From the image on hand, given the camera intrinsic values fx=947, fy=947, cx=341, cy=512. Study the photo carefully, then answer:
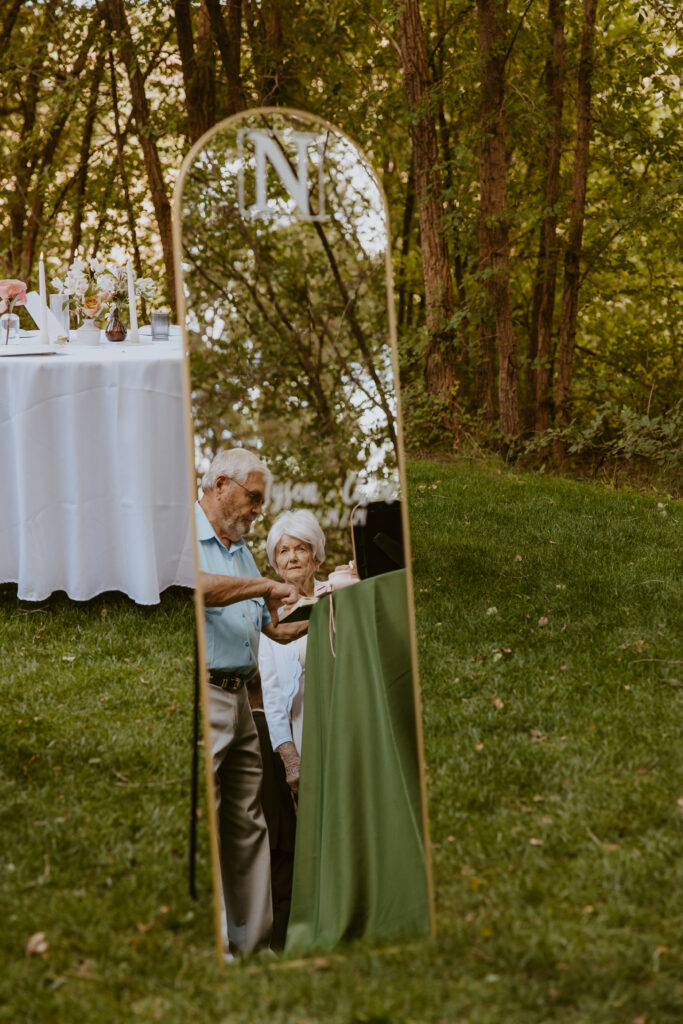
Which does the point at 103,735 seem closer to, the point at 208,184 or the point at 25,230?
the point at 208,184

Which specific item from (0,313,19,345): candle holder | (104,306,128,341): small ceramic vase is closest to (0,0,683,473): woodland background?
(104,306,128,341): small ceramic vase

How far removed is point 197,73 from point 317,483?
6.37 meters

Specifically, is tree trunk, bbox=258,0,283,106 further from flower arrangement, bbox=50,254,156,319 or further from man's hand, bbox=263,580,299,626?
man's hand, bbox=263,580,299,626

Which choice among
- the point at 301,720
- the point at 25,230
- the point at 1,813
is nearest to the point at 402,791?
the point at 301,720

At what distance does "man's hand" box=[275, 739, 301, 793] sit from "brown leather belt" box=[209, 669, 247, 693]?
0.22 meters

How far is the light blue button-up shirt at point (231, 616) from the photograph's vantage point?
89.5 inches

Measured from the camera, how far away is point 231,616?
238cm

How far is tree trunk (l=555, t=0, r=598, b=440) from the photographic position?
7258 mm

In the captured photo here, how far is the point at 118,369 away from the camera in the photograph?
3.87 meters

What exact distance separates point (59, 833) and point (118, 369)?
1922 millimetres

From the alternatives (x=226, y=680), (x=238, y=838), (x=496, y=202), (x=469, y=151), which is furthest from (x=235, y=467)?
(x=496, y=202)

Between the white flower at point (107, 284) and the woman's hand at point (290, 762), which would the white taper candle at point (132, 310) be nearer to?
the white flower at point (107, 284)

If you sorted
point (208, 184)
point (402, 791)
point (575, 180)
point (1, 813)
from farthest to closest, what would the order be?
point (575, 180), point (1, 813), point (402, 791), point (208, 184)

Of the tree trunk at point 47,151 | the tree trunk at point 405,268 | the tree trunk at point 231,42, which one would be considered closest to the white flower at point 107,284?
the tree trunk at point 231,42
